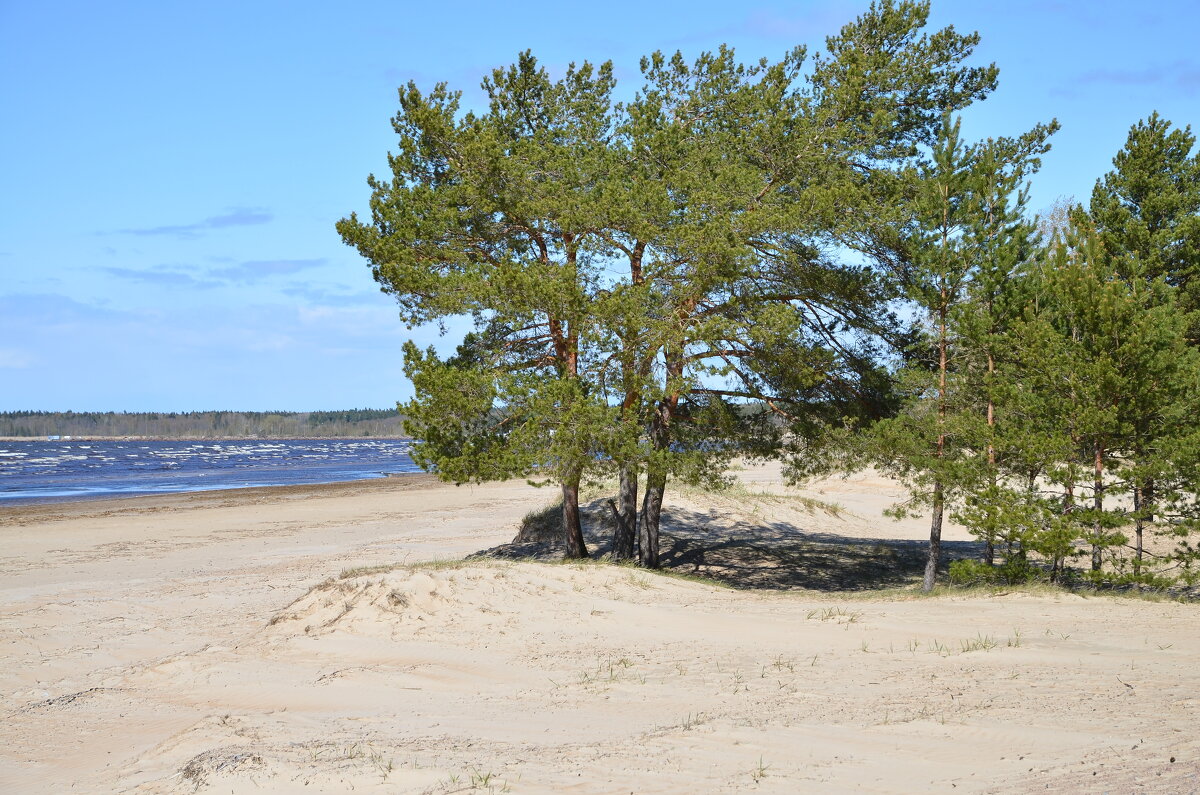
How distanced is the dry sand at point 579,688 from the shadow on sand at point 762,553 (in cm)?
519

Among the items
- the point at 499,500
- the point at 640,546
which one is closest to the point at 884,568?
the point at 640,546

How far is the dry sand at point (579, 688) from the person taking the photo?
5734mm

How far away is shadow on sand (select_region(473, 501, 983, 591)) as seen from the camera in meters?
19.8

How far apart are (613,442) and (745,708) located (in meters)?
7.84

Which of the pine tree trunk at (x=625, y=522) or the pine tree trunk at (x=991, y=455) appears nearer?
the pine tree trunk at (x=991, y=455)

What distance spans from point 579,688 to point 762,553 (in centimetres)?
1402

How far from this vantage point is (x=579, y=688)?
825cm

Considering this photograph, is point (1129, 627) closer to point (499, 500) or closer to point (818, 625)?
point (818, 625)

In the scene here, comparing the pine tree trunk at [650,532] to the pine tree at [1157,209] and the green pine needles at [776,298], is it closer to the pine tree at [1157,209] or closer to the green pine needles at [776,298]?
the green pine needles at [776,298]

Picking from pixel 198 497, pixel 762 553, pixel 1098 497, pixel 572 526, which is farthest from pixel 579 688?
pixel 198 497

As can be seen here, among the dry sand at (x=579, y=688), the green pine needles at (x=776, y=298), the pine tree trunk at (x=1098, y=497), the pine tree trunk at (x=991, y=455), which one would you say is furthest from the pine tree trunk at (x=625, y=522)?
the pine tree trunk at (x=1098, y=497)

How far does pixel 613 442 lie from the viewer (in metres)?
14.8

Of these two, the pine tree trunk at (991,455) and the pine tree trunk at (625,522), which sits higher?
the pine tree trunk at (991,455)

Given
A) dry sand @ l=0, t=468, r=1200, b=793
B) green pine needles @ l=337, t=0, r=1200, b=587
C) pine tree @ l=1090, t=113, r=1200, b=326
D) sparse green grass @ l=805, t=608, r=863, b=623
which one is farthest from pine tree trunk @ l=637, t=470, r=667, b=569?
pine tree @ l=1090, t=113, r=1200, b=326
